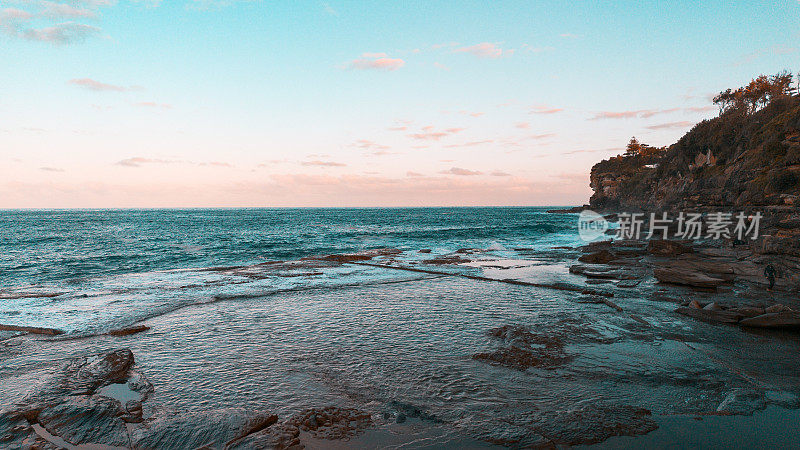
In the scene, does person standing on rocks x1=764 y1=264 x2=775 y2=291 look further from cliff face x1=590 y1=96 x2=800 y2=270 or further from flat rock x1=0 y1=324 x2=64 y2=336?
flat rock x1=0 y1=324 x2=64 y2=336

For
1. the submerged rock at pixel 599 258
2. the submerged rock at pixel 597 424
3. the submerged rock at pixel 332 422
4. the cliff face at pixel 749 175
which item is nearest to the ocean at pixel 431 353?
the submerged rock at pixel 597 424

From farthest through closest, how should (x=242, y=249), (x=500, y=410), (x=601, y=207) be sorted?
(x=601, y=207), (x=242, y=249), (x=500, y=410)

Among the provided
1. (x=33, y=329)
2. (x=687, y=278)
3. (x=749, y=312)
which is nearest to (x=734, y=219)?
(x=687, y=278)

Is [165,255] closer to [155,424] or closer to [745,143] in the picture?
[155,424]

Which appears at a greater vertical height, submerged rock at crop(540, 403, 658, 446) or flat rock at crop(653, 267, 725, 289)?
flat rock at crop(653, 267, 725, 289)

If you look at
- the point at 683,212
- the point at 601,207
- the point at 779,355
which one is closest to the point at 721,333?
the point at 779,355

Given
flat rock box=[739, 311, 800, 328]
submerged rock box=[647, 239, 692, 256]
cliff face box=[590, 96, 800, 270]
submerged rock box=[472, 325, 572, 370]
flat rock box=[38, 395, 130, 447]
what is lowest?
submerged rock box=[472, 325, 572, 370]

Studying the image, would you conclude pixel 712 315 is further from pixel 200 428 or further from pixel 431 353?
pixel 200 428

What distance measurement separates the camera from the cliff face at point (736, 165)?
28.3 metres

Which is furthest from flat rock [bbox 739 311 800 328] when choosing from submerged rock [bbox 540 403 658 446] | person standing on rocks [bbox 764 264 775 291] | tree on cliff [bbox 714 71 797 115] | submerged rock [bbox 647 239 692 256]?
tree on cliff [bbox 714 71 797 115]

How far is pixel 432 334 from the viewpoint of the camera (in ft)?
34.1

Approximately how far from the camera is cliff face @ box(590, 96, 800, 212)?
92.7ft

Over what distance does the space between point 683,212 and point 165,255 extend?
5063 centimetres

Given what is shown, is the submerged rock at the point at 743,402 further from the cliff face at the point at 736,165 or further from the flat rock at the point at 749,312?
the cliff face at the point at 736,165
